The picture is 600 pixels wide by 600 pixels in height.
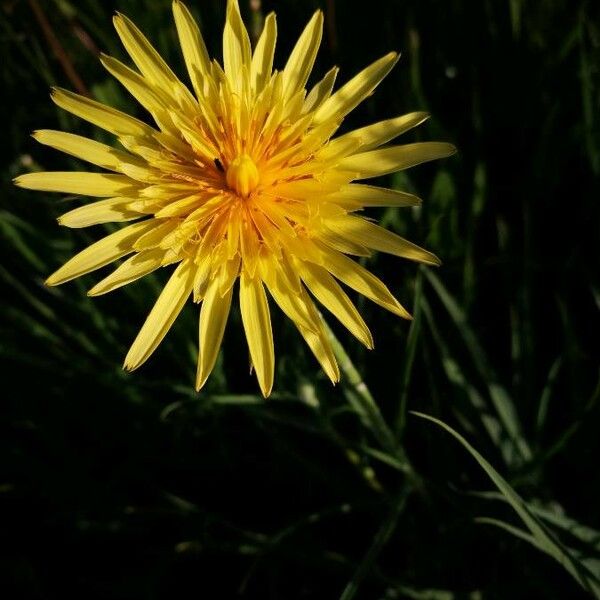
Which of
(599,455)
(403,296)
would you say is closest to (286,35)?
(403,296)

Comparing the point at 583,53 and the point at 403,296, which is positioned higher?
the point at 583,53

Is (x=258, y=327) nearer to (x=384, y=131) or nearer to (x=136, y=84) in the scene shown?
(x=384, y=131)

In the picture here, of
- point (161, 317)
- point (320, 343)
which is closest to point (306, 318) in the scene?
point (320, 343)

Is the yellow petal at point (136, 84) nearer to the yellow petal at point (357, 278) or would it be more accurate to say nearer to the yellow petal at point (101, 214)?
the yellow petal at point (101, 214)

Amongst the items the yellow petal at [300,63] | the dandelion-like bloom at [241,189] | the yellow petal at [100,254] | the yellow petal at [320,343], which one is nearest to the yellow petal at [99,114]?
the dandelion-like bloom at [241,189]

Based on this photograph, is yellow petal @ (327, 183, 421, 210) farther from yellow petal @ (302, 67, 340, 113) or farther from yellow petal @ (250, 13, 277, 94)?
yellow petal @ (250, 13, 277, 94)

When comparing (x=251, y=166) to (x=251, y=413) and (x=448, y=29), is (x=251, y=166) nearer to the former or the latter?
(x=251, y=413)
